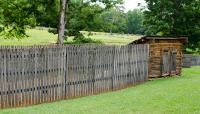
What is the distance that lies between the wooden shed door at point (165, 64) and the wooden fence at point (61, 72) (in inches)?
194

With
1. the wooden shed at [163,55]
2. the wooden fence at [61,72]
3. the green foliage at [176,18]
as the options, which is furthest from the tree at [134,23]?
the wooden fence at [61,72]

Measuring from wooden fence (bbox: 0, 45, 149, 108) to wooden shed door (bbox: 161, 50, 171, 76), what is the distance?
4930 mm

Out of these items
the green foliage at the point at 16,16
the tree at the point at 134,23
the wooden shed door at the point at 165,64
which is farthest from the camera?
the tree at the point at 134,23

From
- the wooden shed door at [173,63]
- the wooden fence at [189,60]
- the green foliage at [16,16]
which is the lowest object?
the wooden fence at [189,60]

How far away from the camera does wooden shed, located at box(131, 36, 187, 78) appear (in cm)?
2800

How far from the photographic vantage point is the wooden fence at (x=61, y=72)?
53.9 feet

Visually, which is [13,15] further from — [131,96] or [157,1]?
[157,1]

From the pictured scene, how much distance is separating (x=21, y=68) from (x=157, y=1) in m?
38.6

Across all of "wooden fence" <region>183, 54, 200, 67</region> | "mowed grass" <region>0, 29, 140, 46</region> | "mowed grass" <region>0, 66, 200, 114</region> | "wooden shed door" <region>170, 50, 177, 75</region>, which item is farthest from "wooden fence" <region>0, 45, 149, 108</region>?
"mowed grass" <region>0, 29, 140, 46</region>

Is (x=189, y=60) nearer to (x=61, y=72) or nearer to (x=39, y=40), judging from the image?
(x=61, y=72)

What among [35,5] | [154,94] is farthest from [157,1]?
[154,94]

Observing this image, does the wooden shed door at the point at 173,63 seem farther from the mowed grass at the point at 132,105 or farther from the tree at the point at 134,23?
the tree at the point at 134,23

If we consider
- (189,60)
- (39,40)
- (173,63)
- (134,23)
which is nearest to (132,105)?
(173,63)

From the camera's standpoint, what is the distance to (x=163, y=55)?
2955cm
